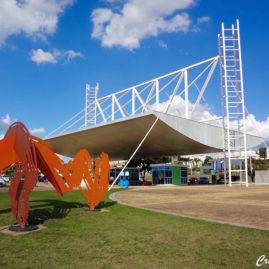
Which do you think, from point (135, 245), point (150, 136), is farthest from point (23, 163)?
point (150, 136)

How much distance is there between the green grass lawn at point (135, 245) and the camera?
5.45 m

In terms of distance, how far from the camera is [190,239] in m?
7.16

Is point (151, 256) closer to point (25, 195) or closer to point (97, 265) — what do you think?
point (97, 265)

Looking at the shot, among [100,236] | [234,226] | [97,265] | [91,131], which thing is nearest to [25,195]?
[100,236]

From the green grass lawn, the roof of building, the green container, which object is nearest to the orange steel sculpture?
the green grass lawn

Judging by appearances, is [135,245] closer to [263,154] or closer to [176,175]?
[176,175]

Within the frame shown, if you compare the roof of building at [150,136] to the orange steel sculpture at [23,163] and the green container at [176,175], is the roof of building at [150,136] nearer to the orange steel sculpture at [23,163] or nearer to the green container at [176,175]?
the green container at [176,175]

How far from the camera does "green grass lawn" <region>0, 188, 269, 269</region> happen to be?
17.9 ft

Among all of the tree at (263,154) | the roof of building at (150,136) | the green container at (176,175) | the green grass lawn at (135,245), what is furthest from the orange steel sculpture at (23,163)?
the tree at (263,154)

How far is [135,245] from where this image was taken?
6656 mm

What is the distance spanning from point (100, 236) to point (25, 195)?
244 cm

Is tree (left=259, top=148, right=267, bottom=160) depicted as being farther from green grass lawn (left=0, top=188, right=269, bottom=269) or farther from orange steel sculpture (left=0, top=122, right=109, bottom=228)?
orange steel sculpture (left=0, top=122, right=109, bottom=228)

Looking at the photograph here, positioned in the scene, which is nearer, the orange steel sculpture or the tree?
the orange steel sculpture

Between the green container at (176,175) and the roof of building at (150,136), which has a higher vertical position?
the roof of building at (150,136)
